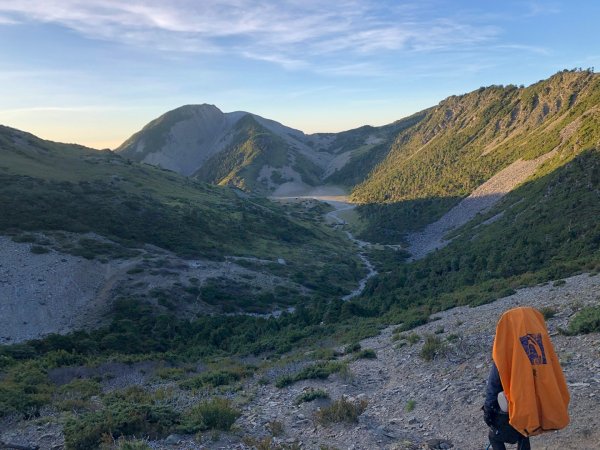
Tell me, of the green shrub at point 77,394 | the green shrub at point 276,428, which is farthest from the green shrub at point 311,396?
the green shrub at point 77,394

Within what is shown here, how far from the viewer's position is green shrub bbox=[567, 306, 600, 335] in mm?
12930

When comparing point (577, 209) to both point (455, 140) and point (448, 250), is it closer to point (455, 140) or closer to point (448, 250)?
point (448, 250)

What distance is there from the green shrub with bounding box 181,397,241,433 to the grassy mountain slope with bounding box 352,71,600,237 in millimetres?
60683

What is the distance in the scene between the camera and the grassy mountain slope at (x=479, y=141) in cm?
7481

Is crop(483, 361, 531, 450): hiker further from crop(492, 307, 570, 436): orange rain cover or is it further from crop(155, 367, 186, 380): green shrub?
crop(155, 367, 186, 380): green shrub

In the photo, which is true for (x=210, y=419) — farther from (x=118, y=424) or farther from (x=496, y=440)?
(x=496, y=440)

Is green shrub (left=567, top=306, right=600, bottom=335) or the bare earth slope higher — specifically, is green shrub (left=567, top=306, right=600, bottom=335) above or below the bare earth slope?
above

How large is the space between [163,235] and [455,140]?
3507 inches

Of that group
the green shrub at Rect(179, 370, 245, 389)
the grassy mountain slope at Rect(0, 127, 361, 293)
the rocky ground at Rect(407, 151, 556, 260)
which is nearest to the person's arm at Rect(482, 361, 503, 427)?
the green shrub at Rect(179, 370, 245, 389)

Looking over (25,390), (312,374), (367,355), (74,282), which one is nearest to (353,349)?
(367,355)

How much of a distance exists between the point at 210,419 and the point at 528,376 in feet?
27.4

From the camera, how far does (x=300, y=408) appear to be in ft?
41.6

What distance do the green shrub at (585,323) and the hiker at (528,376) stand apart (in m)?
9.16

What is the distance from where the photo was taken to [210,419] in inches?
437
